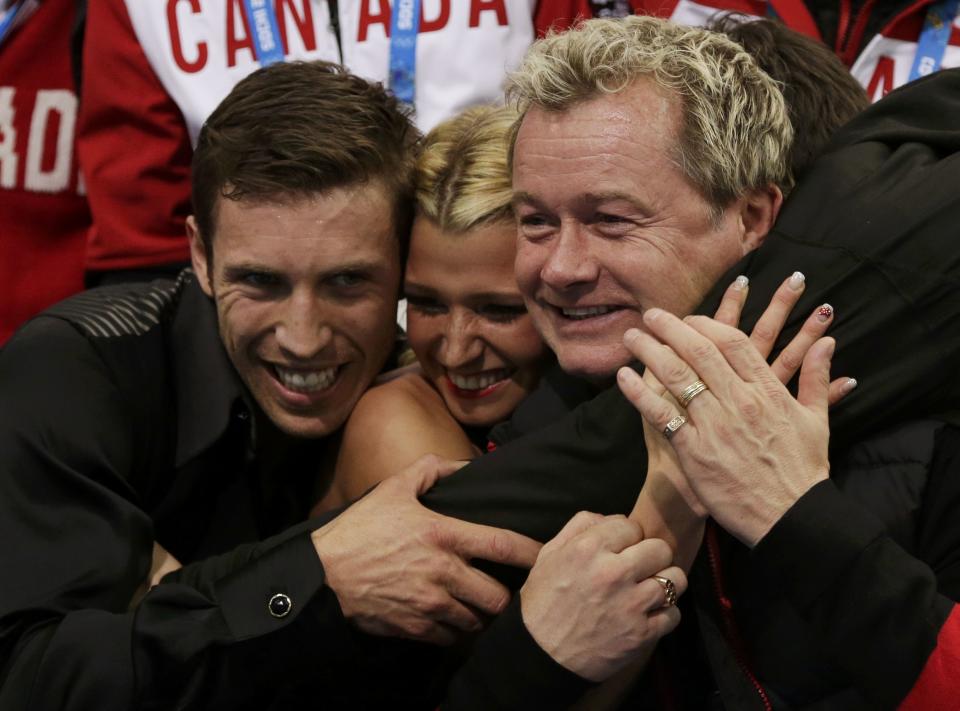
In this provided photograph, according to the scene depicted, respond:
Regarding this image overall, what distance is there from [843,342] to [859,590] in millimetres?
379

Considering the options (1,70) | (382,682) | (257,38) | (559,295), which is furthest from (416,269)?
(1,70)

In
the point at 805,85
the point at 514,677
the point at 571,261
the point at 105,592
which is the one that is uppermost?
the point at 805,85

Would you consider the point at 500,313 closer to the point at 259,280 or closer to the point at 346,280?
the point at 346,280

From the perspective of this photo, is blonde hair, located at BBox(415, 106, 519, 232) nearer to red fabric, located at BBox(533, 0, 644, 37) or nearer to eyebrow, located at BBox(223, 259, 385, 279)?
eyebrow, located at BBox(223, 259, 385, 279)

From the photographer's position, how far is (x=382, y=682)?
2.51 m

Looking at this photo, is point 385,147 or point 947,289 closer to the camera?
point 947,289

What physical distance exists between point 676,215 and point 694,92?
0.20m

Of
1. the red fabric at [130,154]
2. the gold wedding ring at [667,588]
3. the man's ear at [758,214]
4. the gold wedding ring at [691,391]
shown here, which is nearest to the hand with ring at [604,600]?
the gold wedding ring at [667,588]

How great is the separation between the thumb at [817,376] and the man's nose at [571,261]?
1.59 feet

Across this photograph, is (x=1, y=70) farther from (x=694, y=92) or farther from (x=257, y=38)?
(x=694, y=92)

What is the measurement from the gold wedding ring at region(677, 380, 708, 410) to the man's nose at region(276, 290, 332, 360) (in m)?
0.96

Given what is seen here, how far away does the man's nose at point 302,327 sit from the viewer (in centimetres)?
283

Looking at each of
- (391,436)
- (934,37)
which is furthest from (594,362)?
(934,37)

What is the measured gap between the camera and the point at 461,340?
2.85 meters
